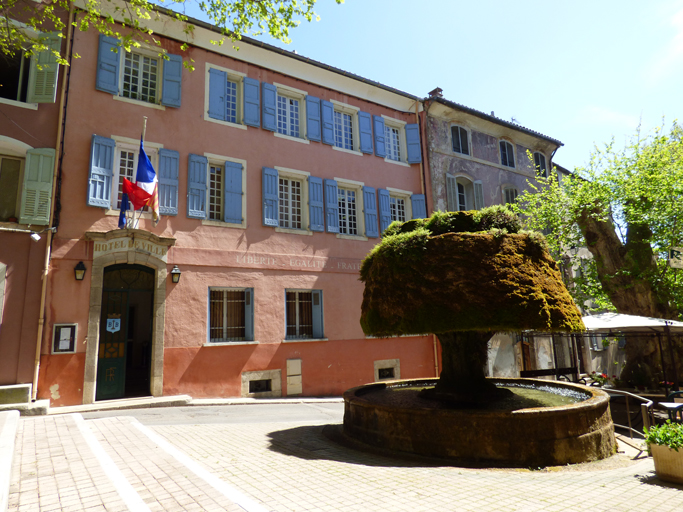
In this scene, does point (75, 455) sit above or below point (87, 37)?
below

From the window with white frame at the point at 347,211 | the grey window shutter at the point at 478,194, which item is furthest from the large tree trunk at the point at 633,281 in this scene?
the window with white frame at the point at 347,211

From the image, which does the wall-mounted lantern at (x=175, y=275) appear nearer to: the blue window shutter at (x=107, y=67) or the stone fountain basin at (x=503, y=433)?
the blue window shutter at (x=107, y=67)

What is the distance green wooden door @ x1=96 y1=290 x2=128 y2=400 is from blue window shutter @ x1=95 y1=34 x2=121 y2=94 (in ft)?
16.3

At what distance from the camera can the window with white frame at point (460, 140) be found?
17500 millimetres

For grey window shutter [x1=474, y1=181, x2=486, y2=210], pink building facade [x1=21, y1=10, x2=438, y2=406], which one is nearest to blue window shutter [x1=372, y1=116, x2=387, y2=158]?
pink building facade [x1=21, y1=10, x2=438, y2=406]

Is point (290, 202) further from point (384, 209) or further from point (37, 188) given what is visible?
point (37, 188)

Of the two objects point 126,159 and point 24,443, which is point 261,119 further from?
point 24,443

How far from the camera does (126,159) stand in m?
11.0

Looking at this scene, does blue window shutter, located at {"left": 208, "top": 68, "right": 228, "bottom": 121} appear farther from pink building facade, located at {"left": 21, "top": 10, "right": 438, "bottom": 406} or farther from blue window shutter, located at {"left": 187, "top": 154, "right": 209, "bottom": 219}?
blue window shutter, located at {"left": 187, "top": 154, "right": 209, "bottom": 219}

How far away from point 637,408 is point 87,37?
49.8 feet

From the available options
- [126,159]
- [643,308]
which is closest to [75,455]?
[126,159]

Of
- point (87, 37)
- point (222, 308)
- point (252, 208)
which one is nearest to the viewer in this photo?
point (87, 37)

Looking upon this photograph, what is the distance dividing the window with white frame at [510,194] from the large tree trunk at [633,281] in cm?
561

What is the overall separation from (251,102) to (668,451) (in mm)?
12136
